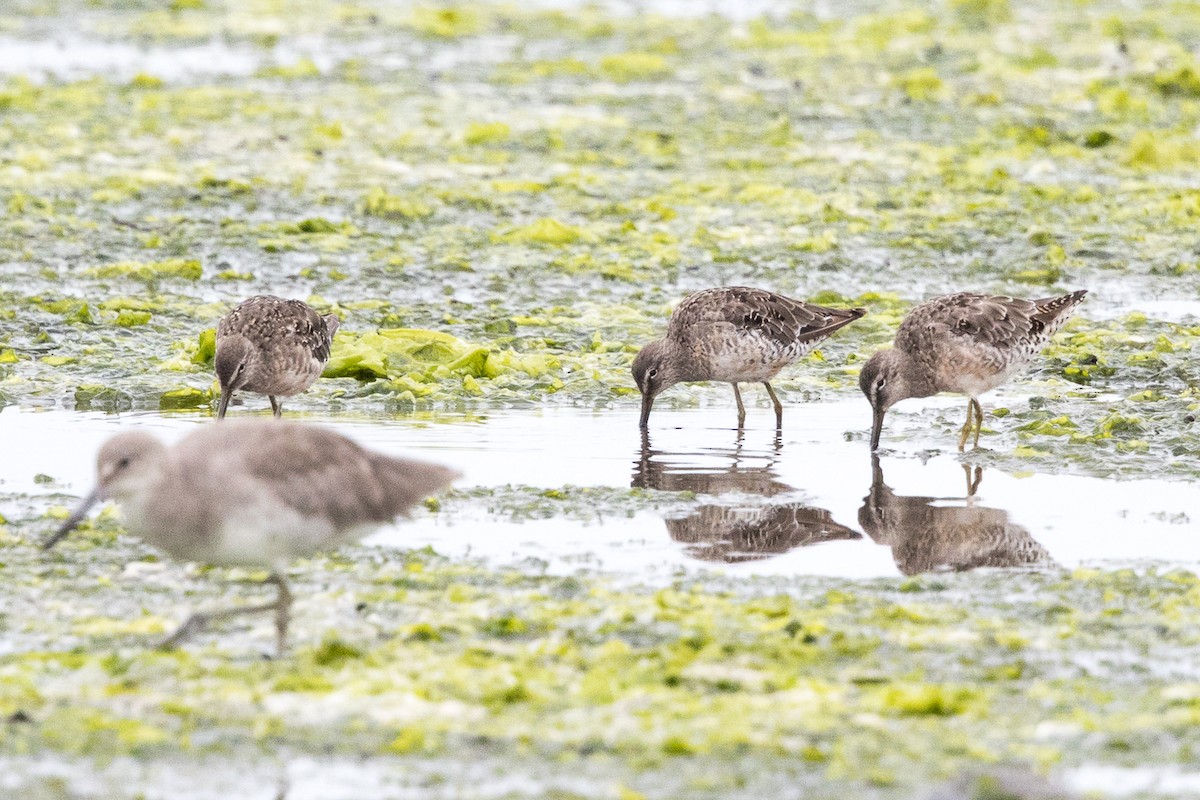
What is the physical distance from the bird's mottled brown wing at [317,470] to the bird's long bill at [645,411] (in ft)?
11.7

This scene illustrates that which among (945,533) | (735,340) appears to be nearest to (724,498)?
(945,533)

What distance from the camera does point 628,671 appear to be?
5816mm

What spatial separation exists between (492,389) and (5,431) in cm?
259

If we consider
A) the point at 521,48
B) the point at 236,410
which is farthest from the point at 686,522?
the point at 521,48

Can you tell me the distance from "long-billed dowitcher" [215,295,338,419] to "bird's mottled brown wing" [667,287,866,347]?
2026 mm

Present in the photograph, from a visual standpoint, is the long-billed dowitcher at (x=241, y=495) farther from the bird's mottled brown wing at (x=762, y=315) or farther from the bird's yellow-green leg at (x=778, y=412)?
the bird's mottled brown wing at (x=762, y=315)

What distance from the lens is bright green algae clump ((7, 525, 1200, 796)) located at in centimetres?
522

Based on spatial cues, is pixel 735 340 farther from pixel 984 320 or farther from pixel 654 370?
pixel 984 320

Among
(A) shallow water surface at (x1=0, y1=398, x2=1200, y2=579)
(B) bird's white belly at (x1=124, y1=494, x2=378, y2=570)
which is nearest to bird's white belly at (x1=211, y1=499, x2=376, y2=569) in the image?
(B) bird's white belly at (x1=124, y1=494, x2=378, y2=570)

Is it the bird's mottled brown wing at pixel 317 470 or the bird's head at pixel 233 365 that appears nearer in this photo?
the bird's mottled brown wing at pixel 317 470

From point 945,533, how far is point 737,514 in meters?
0.90

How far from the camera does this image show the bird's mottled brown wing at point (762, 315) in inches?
421

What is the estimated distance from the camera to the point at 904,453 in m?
9.45

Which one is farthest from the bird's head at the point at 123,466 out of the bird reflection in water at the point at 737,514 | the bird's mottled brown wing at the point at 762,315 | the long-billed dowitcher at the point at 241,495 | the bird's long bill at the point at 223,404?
the bird's mottled brown wing at the point at 762,315
